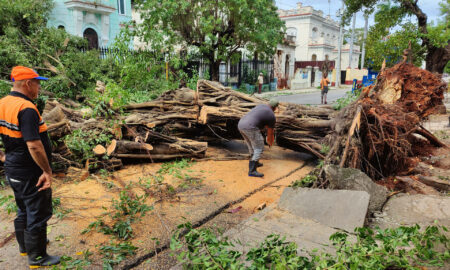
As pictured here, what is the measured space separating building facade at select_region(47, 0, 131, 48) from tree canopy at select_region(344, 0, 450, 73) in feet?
46.3

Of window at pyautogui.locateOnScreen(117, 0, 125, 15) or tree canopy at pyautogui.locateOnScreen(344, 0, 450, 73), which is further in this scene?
window at pyautogui.locateOnScreen(117, 0, 125, 15)

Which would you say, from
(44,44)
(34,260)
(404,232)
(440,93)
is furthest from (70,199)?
(44,44)

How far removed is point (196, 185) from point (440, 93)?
621cm

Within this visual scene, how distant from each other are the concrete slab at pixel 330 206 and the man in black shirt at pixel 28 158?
2.74 metres

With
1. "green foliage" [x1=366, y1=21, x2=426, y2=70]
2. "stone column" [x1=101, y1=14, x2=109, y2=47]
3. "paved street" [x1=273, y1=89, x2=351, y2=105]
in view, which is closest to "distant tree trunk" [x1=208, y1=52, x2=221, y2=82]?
"paved street" [x1=273, y1=89, x2=351, y2=105]

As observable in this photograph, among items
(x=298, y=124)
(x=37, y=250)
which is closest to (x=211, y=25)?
(x=298, y=124)

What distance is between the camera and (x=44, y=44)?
11148 mm

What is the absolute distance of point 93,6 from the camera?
19.2 meters

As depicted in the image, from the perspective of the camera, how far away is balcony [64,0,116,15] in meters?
18.2

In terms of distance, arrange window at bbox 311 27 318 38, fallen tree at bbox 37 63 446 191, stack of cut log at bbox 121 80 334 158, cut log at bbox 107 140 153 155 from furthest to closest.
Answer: window at bbox 311 27 318 38
stack of cut log at bbox 121 80 334 158
cut log at bbox 107 140 153 155
fallen tree at bbox 37 63 446 191

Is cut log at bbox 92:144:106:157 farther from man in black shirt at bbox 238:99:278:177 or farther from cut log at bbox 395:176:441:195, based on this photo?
cut log at bbox 395:176:441:195

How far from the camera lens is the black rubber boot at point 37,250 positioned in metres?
2.82

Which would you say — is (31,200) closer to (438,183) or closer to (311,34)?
(438,183)

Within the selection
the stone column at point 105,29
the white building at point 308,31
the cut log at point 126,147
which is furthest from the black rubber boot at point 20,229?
the white building at point 308,31
